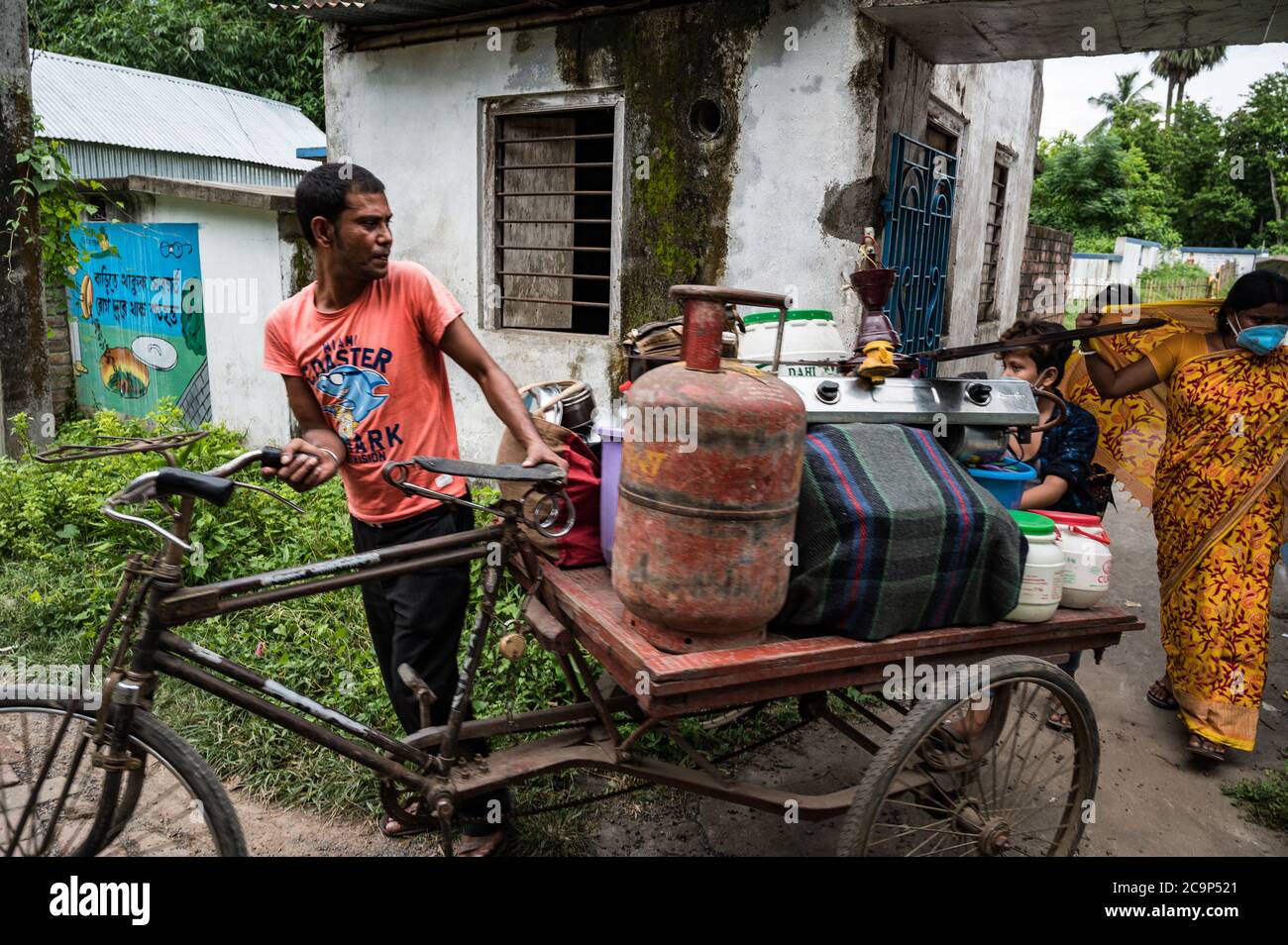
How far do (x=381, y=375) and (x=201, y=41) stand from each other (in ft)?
59.4

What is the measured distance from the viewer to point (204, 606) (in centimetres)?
200

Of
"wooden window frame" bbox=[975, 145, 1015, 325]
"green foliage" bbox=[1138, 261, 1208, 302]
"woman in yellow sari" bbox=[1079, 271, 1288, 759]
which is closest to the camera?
"woman in yellow sari" bbox=[1079, 271, 1288, 759]

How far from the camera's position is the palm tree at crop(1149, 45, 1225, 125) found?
46781 mm

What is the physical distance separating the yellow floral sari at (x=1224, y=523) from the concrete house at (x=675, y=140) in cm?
187

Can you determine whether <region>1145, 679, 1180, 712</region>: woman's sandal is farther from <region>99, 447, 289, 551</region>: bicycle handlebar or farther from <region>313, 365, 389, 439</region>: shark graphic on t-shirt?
<region>99, 447, 289, 551</region>: bicycle handlebar

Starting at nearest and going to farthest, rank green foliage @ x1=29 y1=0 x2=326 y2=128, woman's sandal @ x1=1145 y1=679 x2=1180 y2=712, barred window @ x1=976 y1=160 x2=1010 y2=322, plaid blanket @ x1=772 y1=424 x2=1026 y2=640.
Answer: plaid blanket @ x1=772 y1=424 x2=1026 y2=640 < woman's sandal @ x1=1145 y1=679 x2=1180 y2=712 < barred window @ x1=976 y1=160 x2=1010 y2=322 < green foliage @ x1=29 y1=0 x2=326 y2=128

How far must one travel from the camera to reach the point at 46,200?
5566 millimetres

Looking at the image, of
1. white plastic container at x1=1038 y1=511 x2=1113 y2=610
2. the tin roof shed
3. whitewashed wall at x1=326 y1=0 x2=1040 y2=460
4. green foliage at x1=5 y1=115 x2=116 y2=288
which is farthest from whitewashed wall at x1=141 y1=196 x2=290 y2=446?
the tin roof shed

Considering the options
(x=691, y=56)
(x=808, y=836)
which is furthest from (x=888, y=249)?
(x=808, y=836)

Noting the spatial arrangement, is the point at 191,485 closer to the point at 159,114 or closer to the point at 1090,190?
the point at 159,114

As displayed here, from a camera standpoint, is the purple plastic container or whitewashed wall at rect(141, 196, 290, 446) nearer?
the purple plastic container

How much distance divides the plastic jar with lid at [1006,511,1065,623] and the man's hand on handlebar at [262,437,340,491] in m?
1.83

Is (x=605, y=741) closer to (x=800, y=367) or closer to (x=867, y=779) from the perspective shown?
(x=867, y=779)

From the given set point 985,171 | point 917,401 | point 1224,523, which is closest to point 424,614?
point 917,401
